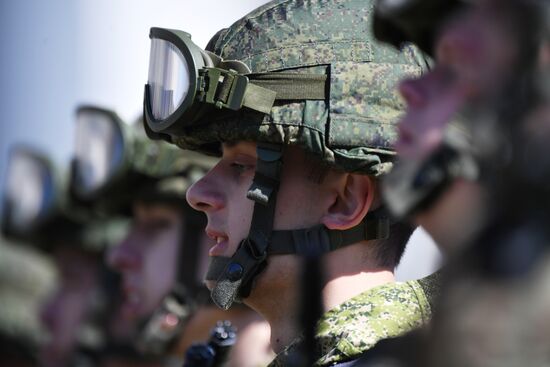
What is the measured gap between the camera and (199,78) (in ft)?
13.2

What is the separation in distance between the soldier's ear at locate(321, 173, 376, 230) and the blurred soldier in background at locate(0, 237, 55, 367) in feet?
23.7

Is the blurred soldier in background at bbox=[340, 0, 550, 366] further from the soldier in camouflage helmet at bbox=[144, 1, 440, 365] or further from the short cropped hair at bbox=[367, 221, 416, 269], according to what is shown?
the short cropped hair at bbox=[367, 221, 416, 269]

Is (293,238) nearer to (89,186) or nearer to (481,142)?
(481,142)

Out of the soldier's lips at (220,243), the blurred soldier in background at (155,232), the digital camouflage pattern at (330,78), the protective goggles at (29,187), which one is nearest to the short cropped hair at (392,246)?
the digital camouflage pattern at (330,78)

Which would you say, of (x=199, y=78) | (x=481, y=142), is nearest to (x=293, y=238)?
(x=199, y=78)

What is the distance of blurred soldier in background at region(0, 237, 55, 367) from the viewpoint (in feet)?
36.3

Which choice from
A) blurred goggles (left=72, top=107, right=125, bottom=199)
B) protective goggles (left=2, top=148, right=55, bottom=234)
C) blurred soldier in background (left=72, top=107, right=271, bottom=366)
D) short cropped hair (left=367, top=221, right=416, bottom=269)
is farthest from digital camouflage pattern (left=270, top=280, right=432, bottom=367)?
protective goggles (left=2, top=148, right=55, bottom=234)

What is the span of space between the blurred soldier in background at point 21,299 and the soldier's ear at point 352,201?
7.22m

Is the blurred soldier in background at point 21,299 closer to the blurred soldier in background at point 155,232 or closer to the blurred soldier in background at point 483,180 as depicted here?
the blurred soldier in background at point 155,232

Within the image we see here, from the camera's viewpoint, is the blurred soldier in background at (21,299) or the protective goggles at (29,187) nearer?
the protective goggles at (29,187)

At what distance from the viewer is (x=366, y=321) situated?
11.9ft

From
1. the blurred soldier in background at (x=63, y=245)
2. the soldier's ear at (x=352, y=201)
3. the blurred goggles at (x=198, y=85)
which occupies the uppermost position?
the blurred goggles at (x=198, y=85)

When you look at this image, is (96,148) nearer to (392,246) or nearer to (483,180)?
(392,246)

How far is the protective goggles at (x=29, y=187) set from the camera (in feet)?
31.3
